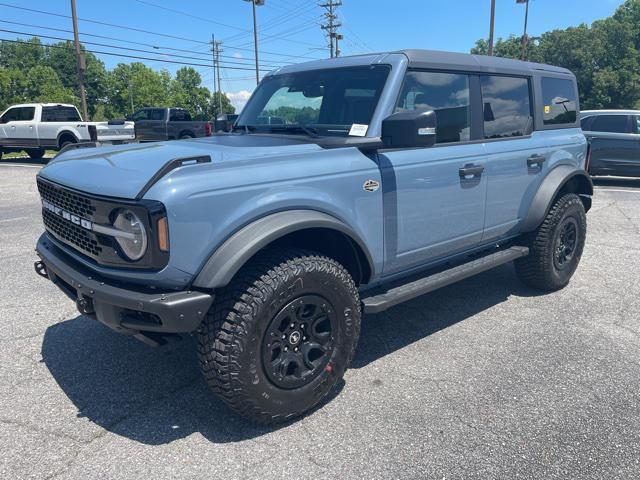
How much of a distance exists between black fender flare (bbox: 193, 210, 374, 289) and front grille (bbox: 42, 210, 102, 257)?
0.65m

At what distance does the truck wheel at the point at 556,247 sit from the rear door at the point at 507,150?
386mm

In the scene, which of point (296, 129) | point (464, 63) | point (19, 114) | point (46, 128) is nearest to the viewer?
point (296, 129)

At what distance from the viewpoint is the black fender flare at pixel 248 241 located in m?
2.42

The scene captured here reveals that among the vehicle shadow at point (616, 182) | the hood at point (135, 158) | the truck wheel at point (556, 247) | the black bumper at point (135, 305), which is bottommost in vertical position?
the vehicle shadow at point (616, 182)

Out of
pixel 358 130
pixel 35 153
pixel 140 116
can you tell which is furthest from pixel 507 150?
pixel 35 153

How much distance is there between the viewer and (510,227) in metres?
4.36

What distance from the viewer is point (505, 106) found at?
4.25m

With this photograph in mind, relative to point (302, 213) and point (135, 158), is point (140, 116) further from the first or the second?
point (302, 213)

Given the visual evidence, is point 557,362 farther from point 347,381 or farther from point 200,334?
point 200,334

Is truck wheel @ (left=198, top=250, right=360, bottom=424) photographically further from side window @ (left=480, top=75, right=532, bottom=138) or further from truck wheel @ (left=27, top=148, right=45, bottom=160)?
truck wheel @ (left=27, top=148, right=45, bottom=160)

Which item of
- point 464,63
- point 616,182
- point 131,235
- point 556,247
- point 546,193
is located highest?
point 464,63

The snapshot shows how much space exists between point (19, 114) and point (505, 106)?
61.9 feet

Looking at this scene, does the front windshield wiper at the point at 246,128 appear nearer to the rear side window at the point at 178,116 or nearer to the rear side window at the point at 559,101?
the rear side window at the point at 559,101

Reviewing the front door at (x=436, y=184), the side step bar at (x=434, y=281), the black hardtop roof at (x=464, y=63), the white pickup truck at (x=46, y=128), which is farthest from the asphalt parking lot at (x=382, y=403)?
the white pickup truck at (x=46, y=128)
